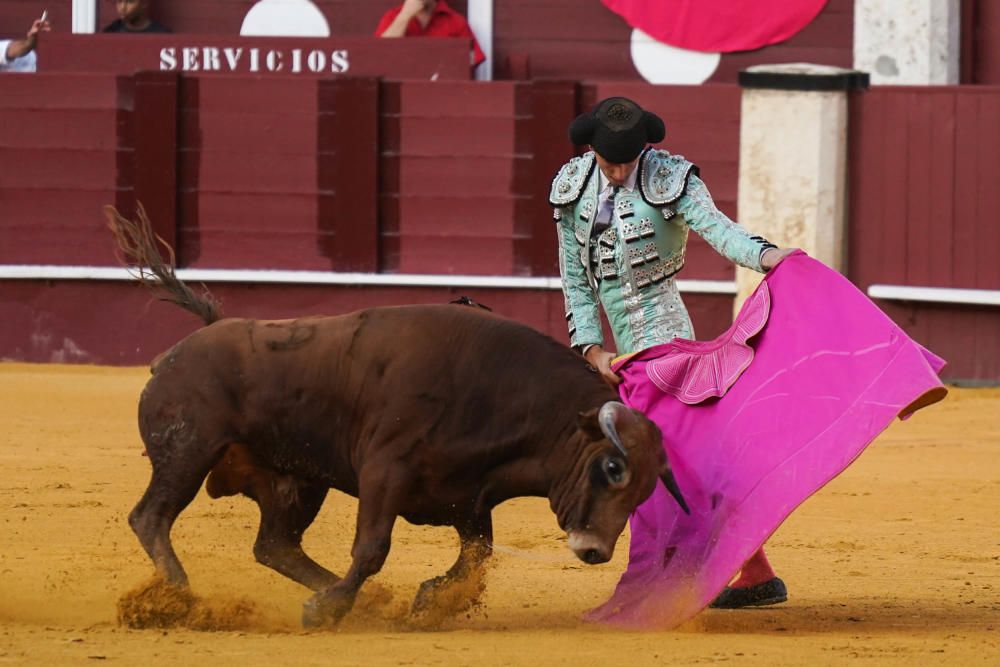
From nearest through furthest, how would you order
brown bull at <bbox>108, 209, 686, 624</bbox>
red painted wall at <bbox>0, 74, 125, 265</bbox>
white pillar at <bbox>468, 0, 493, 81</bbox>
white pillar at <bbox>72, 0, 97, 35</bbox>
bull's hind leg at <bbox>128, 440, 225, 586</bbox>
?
brown bull at <bbox>108, 209, 686, 624</bbox> → bull's hind leg at <bbox>128, 440, 225, 586</bbox> → red painted wall at <bbox>0, 74, 125, 265</bbox> → white pillar at <bbox>468, 0, 493, 81</bbox> → white pillar at <bbox>72, 0, 97, 35</bbox>

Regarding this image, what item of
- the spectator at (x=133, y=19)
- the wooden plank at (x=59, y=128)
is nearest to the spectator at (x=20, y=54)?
the spectator at (x=133, y=19)

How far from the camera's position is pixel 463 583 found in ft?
13.3

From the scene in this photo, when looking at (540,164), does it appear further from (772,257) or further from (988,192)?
(772,257)

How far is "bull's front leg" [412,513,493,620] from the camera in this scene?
406cm

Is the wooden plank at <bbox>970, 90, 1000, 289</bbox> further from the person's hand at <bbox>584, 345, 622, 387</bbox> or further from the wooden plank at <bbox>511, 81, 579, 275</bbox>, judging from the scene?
the person's hand at <bbox>584, 345, 622, 387</bbox>

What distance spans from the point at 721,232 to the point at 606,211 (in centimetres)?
27

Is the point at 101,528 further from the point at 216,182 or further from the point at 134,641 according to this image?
the point at 216,182

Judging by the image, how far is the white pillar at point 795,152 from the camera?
334 inches

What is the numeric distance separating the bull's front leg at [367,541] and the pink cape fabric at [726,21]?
6441mm

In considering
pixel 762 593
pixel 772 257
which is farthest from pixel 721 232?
pixel 762 593

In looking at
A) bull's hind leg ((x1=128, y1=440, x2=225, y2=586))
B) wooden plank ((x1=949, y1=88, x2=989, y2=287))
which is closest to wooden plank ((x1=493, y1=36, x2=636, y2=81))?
wooden plank ((x1=949, y1=88, x2=989, y2=287))

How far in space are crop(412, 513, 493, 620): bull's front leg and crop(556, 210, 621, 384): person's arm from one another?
444 mm

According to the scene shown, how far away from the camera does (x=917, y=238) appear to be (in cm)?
853

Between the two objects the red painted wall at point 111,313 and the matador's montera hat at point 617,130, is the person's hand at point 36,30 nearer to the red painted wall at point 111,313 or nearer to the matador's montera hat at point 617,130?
the red painted wall at point 111,313
